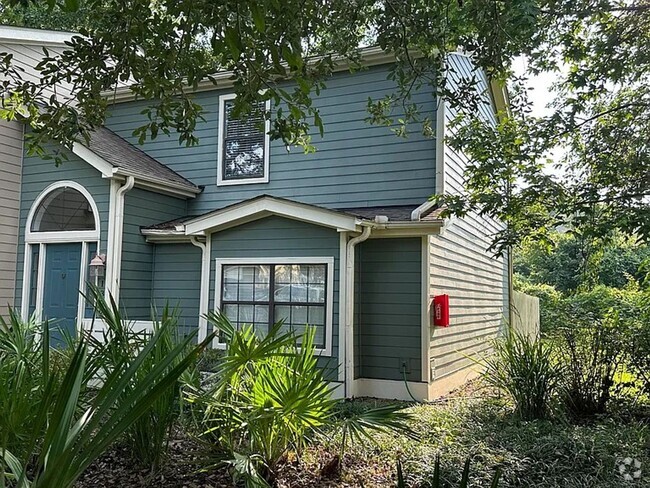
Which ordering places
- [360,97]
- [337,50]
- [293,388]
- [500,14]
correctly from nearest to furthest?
[293,388] < [500,14] < [337,50] < [360,97]

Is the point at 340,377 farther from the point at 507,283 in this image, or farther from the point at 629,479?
the point at 507,283

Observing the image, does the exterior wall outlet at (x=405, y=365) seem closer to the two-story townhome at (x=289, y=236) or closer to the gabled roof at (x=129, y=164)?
the two-story townhome at (x=289, y=236)

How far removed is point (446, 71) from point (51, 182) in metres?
7.54

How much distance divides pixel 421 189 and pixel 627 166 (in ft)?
9.80

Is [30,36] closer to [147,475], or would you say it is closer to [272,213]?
[272,213]

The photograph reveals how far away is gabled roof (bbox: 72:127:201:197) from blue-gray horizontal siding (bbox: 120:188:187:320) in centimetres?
29

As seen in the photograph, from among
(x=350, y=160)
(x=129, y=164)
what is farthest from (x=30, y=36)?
(x=350, y=160)

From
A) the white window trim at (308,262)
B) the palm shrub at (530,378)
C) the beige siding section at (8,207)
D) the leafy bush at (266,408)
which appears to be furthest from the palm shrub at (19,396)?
the beige siding section at (8,207)

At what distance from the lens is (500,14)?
13.8ft

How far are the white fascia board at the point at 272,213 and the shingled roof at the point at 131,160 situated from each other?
5.26 feet

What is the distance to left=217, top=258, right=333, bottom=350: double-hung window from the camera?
746 cm

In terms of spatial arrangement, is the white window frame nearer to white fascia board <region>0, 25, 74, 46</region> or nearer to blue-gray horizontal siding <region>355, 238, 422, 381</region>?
white fascia board <region>0, 25, 74, 46</region>

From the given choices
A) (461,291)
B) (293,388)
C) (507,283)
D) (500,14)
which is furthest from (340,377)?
(507,283)

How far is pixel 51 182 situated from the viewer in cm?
943
